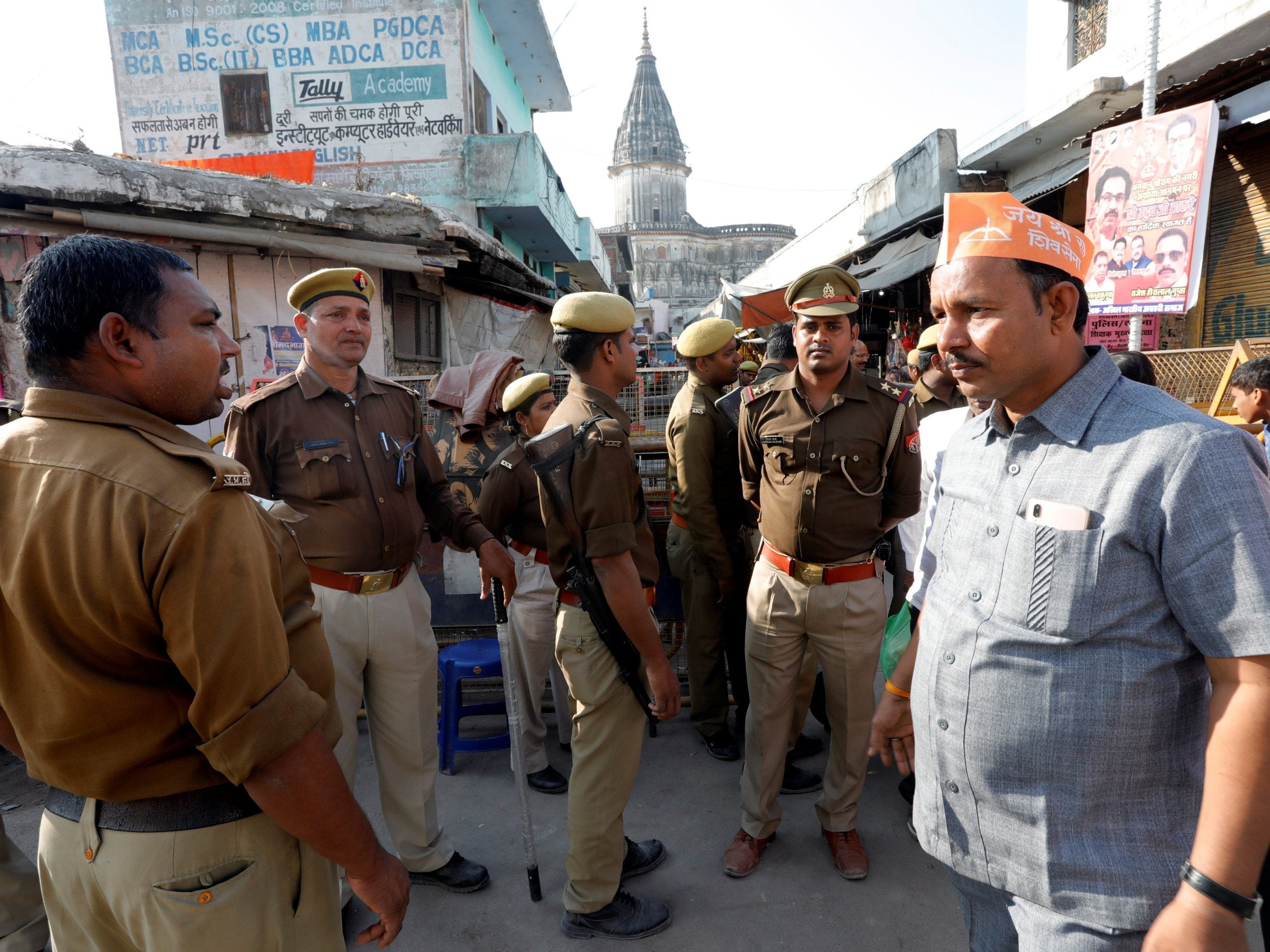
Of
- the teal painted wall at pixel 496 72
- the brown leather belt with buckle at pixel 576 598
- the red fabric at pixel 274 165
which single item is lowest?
the brown leather belt with buckle at pixel 576 598

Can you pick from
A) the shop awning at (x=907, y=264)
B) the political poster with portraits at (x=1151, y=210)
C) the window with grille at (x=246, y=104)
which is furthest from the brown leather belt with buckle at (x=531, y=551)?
the window with grille at (x=246, y=104)

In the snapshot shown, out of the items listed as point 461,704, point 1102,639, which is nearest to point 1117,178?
point 1102,639

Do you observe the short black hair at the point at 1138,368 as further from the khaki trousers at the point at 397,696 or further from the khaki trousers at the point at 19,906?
the khaki trousers at the point at 19,906

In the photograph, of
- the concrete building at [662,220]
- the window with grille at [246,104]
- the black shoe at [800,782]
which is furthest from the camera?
the concrete building at [662,220]

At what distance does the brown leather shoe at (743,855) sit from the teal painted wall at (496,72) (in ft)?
47.2

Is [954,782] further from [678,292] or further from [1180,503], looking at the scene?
[678,292]

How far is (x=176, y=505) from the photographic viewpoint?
114cm

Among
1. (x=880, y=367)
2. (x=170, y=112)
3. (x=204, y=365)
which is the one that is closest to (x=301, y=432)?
(x=204, y=365)

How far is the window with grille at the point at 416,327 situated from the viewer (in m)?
8.71

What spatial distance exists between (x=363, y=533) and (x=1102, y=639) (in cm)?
233

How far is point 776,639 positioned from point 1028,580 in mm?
1682

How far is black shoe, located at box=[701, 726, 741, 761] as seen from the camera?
3.81 meters

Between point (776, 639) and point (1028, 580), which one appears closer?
point (1028, 580)

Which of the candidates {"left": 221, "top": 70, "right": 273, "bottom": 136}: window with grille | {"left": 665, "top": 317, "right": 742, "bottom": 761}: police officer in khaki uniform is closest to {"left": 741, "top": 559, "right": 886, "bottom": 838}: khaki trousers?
{"left": 665, "top": 317, "right": 742, "bottom": 761}: police officer in khaki uniform
